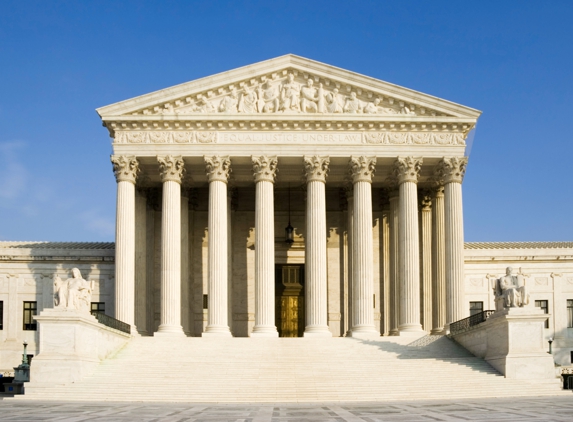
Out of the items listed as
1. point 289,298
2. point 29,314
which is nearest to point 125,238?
point 29,314

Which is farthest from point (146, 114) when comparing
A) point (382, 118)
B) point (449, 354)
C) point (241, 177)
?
point (449, 354)

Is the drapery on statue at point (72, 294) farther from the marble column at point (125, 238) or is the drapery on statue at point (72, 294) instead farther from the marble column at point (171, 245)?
the marble column at point (171, 245)

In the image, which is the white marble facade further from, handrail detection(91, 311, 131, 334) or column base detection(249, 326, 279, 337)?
handrail detection(91, 311, 131, 334)

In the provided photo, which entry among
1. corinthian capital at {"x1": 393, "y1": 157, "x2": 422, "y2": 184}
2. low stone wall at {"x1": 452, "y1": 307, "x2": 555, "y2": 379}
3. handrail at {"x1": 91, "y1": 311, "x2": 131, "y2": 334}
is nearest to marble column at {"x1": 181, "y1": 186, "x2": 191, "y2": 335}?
handrail at {"x1": 91, "y1": 311, "x2": 131, "y2": 334}

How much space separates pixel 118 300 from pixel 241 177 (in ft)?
41.2

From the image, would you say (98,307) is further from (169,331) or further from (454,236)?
(454,236)

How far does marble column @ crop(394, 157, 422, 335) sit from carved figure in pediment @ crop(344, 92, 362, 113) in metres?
4.09

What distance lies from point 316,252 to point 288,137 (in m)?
7.45

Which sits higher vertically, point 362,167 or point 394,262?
point 362,167

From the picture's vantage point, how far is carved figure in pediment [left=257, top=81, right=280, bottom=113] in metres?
52.3

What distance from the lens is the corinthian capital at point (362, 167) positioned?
5203cm

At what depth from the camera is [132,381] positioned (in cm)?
3875

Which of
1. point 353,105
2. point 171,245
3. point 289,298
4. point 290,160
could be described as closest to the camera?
point 171,245

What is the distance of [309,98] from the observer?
172 ft
